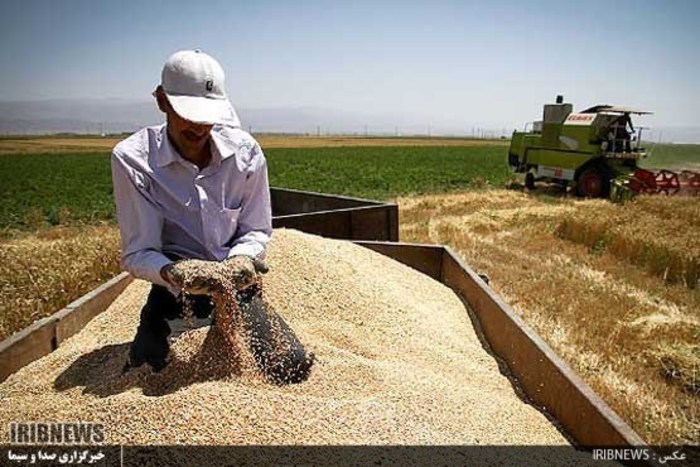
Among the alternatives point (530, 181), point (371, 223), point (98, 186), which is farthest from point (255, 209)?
point (98, 186)

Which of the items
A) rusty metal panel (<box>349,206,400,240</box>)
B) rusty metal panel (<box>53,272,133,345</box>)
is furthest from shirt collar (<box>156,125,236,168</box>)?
rusty metal panel (<box>349,206,400,240</box>)

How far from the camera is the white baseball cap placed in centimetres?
197

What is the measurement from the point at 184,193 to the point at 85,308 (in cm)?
126

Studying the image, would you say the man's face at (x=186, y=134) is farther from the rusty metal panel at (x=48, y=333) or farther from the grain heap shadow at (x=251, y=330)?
the rusty metal panel at (x=48, y=333)

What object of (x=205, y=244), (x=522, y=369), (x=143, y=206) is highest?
(x=143, y=206)

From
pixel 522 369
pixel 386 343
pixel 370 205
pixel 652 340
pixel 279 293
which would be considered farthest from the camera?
pixel 370 205

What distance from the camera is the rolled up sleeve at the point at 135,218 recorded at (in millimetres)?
2088

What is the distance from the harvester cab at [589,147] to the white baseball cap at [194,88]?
1151 cm

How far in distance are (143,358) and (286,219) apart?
9.11 ft

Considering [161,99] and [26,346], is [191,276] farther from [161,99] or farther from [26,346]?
[26,346]

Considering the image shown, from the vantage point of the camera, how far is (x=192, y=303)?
7.39 feet

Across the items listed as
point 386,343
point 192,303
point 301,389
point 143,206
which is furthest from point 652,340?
point 143,206

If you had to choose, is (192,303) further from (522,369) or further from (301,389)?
(522,369)

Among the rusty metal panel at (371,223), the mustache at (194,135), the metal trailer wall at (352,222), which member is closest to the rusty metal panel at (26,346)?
the mustache at (194,135)
